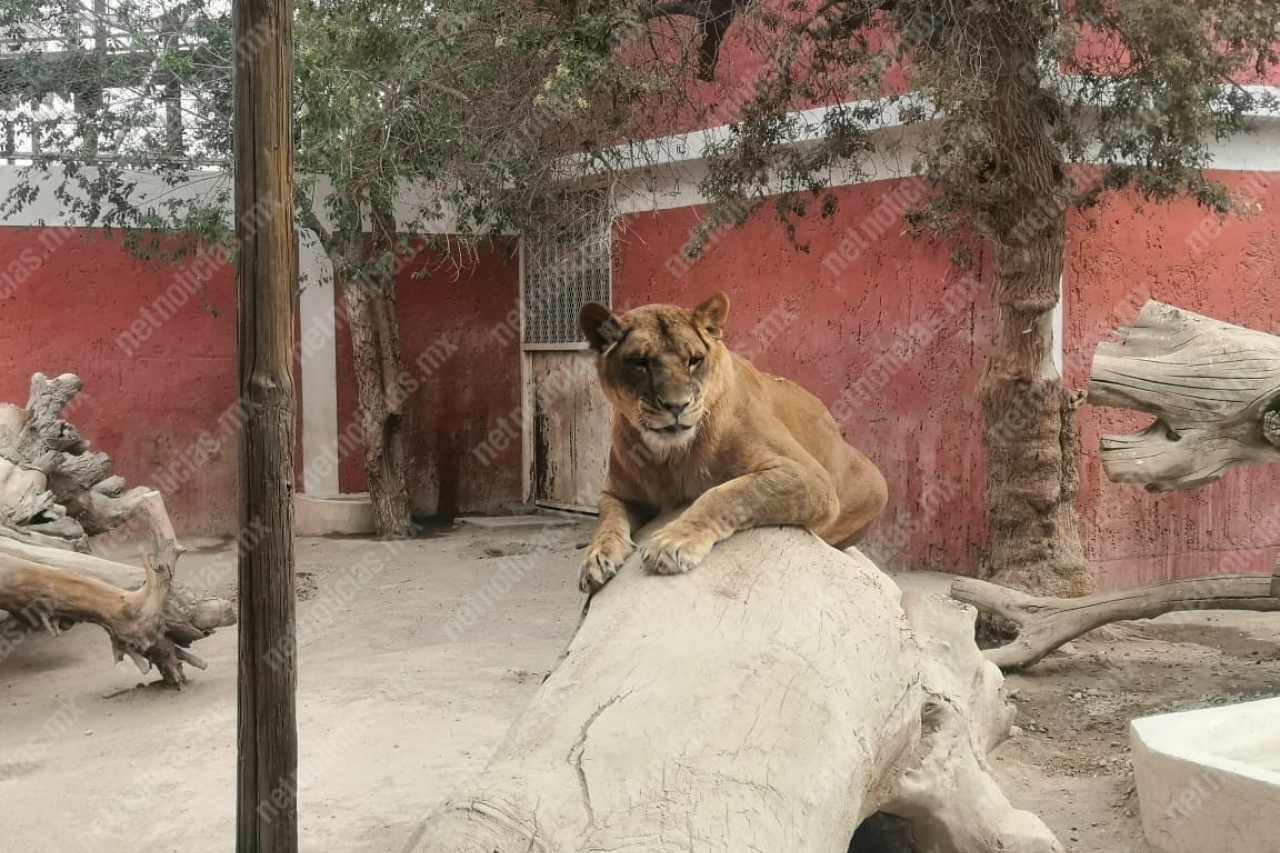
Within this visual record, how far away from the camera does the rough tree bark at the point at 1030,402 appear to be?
7188mm

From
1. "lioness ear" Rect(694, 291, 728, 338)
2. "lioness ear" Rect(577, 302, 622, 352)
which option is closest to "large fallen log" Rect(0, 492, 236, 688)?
"lioness ear" Rect(577, 302, 622, 352)

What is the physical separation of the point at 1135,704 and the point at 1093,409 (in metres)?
2.57

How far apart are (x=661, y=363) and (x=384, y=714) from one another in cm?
330

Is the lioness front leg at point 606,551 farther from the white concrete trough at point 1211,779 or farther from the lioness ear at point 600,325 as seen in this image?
the white concrete trough at point 1211,779

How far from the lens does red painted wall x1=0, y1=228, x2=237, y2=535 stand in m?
10.7

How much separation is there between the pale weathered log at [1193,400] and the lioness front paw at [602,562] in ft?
10.1

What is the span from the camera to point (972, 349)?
334 inches

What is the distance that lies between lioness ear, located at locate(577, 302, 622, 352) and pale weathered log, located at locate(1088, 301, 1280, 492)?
291 centimetres

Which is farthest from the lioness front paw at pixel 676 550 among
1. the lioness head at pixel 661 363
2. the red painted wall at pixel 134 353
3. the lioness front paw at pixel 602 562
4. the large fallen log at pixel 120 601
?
the red painted wall at pixel 134 353

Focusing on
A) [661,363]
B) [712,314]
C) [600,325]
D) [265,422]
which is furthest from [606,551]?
[265,422]

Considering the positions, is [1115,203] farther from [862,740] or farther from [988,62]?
[862,740]

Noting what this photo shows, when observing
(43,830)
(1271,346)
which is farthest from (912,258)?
(43,830)

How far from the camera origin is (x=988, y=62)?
6426mm

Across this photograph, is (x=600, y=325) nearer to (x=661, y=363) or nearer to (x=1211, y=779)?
(x=661, y=363)
